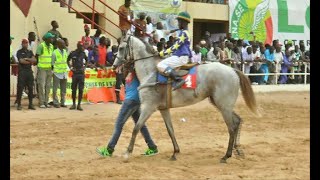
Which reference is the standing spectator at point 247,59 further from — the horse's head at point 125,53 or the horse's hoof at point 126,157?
the horse's hoof at point 126,157

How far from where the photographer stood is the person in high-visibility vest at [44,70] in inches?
629

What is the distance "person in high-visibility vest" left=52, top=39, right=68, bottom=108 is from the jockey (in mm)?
7207

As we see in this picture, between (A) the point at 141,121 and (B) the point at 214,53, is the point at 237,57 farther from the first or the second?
(A) the point at 141,121

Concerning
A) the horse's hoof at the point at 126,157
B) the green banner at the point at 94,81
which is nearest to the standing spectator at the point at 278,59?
the green banner at the point at 94,81

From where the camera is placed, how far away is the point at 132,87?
944cm

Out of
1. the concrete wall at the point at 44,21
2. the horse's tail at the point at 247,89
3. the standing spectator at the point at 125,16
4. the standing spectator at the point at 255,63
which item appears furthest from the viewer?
the standing spectator at the point at 255,63

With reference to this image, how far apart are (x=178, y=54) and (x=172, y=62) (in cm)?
19

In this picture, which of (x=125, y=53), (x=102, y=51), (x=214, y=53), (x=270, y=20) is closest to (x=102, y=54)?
(x=102, y=51)

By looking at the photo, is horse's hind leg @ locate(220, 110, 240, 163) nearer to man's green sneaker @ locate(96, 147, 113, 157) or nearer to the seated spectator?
man's green sneaker @ locate(96, 147, 113, 157)

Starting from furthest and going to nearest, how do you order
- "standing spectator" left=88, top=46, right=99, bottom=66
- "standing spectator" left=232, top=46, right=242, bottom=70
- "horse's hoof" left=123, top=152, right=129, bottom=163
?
"standing spectator" left=232, top=46, right=242, bottom=70 → "standing spectator" left=88, top=46, right=99, bottom=66 → "horse's hoof" left=123, top=152, right=129, bottom=163

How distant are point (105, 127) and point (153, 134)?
4.59 ft

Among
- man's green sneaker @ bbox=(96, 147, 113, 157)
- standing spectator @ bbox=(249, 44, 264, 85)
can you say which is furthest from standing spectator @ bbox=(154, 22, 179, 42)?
man's green sneaker @ bbox=(96, 147, 113, 157)

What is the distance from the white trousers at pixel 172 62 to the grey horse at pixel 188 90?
19 cm

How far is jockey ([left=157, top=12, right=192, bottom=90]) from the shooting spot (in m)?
9.27
